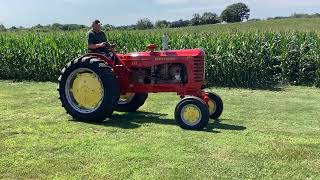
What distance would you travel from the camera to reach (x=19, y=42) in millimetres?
18391

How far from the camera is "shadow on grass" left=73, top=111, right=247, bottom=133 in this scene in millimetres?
9023

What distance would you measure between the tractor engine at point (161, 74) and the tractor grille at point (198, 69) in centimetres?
21

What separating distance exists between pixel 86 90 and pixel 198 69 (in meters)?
2.18

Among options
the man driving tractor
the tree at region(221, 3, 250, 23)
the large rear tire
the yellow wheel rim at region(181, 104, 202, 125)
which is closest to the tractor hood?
the man driving tractor

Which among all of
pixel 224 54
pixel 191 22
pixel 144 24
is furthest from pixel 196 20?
pixel 224 54

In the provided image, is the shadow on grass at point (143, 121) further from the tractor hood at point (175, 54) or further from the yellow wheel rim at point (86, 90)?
the tractor hood at point (175, 54)

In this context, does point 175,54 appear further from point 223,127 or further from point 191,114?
point 223,127

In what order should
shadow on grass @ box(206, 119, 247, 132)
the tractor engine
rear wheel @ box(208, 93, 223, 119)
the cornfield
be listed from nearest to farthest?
shadow on grass @ box(206, 119, 247, 132)
the tractor engine
rear wheel @ box(208, 93, 223, 119)
the cornfield

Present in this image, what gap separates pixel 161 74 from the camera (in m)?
9.79

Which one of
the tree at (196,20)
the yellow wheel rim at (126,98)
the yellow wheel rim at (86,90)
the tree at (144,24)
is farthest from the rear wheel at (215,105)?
the tree at (196,20)

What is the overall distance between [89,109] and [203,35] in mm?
9438

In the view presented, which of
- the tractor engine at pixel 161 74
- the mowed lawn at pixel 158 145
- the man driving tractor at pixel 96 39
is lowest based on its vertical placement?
the mowed lawn at pixel 158 145

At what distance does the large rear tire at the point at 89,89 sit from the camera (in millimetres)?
9438

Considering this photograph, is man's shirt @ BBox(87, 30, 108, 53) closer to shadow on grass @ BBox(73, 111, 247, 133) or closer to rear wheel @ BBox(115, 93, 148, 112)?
rear wheel @ BBox(115, 93, 148, 112)
